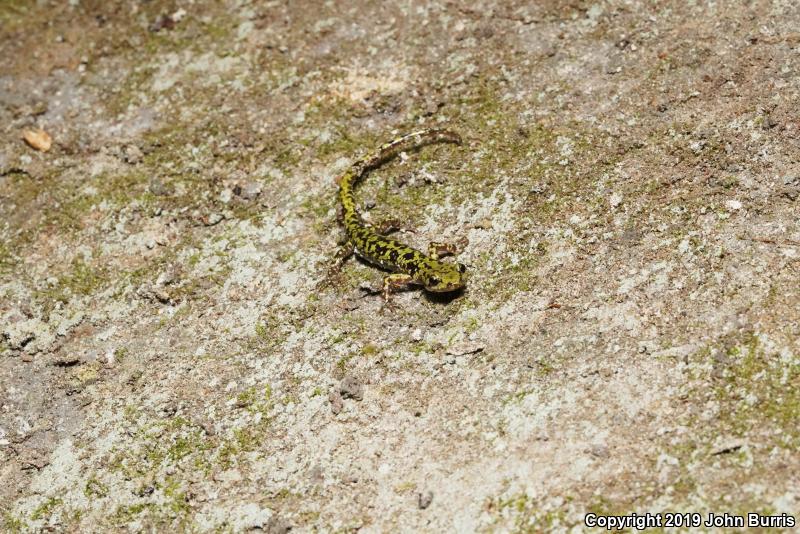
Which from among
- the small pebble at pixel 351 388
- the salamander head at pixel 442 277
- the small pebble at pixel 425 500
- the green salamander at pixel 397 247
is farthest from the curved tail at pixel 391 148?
the small pebble at pixel 425 500

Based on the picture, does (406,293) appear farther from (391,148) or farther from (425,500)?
(425,500)

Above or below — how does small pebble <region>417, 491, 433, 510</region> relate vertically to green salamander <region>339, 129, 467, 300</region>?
below

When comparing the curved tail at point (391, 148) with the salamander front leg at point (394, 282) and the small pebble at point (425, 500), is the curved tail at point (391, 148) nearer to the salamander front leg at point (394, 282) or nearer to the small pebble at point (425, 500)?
the salamander front leg at point (394, 282)

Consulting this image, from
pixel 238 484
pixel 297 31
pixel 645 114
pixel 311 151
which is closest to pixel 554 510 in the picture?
pixel 238 484

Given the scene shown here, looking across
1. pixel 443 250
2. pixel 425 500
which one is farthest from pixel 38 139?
pixel 425 500

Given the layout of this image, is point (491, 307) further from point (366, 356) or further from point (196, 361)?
point (196, 361)

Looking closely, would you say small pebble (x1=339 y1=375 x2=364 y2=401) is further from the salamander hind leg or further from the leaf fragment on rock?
the leaf fragment on rock

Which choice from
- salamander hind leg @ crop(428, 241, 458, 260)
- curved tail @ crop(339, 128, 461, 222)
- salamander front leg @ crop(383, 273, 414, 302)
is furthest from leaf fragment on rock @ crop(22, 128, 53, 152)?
salamander hind leg @ crop(428, 241, 458, 260)
